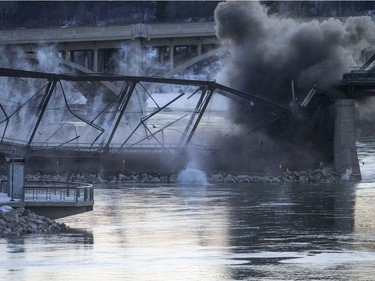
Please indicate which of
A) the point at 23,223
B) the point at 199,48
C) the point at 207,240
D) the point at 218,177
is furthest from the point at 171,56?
the point at 207,240

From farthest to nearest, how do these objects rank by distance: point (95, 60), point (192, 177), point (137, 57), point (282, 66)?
1. point (137, 57)
2. point (95, 60)
3. point (282, 66)
4. point (192, 177)

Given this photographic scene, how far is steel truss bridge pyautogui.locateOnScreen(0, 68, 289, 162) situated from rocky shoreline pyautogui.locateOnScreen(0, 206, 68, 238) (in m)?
25.6

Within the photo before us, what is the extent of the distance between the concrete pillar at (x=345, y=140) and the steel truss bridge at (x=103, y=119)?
113 inches

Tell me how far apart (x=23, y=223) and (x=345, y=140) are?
34.1m

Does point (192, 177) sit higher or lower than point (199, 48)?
lower

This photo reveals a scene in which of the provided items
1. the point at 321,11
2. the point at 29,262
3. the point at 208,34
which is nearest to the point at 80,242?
the point at 29,262

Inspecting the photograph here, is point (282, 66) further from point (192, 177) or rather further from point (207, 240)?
point (207, 240)

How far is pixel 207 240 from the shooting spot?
45.1 meters

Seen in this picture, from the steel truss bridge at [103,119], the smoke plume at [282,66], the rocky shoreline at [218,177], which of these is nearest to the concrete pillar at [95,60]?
the steel truss bridge at [103,119]

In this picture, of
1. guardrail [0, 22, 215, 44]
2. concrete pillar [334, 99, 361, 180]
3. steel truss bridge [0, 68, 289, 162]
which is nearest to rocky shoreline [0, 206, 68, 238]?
steel truss bridge [0, 68, 289, 162]

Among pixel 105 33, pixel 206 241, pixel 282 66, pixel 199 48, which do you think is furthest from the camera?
pixel 199 48

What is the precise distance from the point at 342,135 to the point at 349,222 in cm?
2703

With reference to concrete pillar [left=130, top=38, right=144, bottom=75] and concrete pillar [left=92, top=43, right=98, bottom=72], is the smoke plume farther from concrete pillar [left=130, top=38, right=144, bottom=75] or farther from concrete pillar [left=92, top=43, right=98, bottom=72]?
concrete pillar [left=130, top=38, right=144, bottom=75]

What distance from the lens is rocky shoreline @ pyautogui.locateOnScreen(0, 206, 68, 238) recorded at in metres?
45.6
